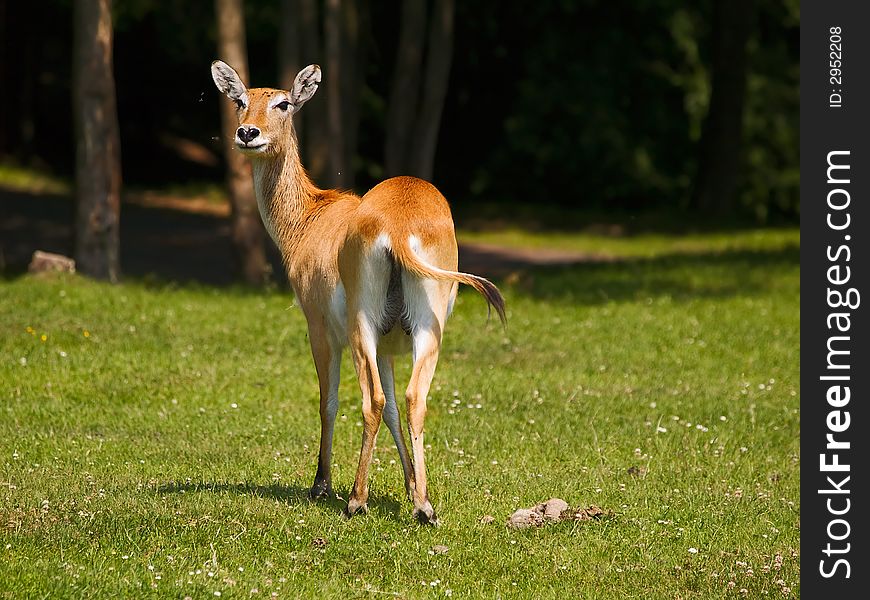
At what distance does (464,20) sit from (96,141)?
1669cm

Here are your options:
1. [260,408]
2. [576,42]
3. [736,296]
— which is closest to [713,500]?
[260,408]

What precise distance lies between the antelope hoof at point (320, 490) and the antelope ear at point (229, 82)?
2320 millimetres

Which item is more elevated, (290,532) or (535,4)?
(535,4)

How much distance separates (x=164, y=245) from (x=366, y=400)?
15.8m

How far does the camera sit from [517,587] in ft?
20.5

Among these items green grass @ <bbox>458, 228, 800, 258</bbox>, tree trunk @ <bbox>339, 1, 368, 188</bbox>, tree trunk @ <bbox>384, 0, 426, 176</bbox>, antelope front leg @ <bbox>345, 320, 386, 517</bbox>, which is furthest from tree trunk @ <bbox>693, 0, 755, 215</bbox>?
antelope front leg @ <bbox>345, 320, 386, 517</bbox>

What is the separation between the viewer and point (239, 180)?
1616 centimetres

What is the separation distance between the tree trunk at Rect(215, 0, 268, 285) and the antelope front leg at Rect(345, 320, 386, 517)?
854 cm

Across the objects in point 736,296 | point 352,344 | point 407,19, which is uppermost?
point 407,19

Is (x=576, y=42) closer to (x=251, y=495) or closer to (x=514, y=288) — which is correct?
(x=514, y=288)

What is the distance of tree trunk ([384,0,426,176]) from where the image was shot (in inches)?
814

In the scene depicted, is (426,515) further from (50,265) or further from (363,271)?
(50,265)

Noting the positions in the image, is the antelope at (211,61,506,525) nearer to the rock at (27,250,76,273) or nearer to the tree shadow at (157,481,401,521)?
the tree shadow at (157,481,401,521)

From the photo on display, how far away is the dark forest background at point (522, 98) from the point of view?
2964 centimetres
